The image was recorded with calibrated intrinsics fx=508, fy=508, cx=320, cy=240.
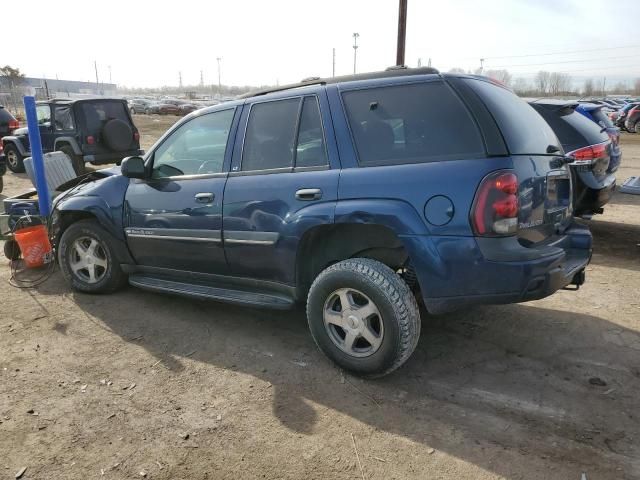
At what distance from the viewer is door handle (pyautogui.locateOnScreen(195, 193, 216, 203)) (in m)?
3.89

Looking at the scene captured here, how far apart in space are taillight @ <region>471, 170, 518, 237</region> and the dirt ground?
1064 mm

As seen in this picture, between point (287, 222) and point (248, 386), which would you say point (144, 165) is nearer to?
point (287, 222)

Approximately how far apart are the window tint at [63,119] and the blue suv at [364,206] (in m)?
8.56

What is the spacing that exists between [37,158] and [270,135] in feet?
12.2

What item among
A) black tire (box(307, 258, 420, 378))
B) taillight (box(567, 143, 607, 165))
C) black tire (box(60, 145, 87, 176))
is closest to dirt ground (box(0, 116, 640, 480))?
black tire (box(307, 258, 420, 378))

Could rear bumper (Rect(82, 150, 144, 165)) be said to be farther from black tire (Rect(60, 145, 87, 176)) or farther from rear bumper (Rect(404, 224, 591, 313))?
rear bumper (Rect(404, 224, 591, 313))

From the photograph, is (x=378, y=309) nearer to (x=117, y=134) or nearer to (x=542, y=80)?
(x=117, y=134)

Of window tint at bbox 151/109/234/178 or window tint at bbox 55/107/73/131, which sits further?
window tint at bbox 55/107/73/131

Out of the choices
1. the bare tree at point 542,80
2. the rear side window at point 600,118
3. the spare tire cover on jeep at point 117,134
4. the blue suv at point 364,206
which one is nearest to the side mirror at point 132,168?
the blue suv at point 364,206

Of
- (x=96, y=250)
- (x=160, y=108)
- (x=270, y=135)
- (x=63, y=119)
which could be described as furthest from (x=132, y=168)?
(x=160, y=108)

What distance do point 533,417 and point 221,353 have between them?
213 centimetres

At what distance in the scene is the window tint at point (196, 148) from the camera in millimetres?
4031

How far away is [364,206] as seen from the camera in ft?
10.3

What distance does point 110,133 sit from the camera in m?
11.6
